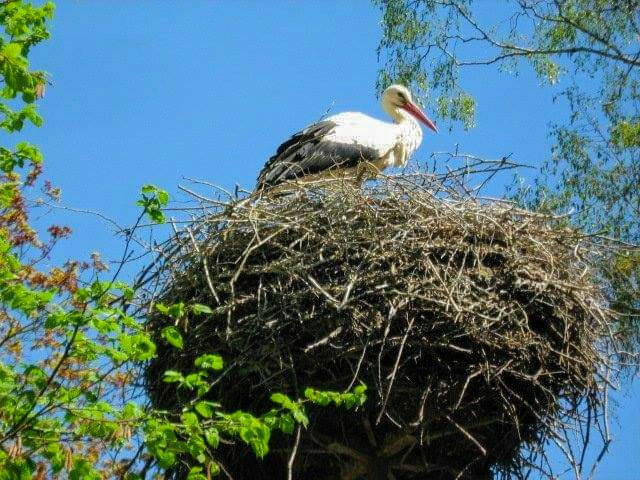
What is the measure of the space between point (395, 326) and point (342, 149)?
3.04m

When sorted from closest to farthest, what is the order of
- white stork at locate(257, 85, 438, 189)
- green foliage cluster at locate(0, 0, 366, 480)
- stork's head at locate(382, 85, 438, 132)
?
green foliage cluster at locate(0, 0, 366, 480)
white stork at locate(257, 85, 438, 189)
stork's head at locate(382, 85, 438, 132)

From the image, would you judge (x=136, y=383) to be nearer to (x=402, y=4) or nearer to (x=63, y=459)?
(x=63, y=459)

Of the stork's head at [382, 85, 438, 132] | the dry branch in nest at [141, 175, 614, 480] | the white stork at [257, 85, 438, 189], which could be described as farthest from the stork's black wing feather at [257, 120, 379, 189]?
the dry branch in nest at [141, 175, 614, 480]

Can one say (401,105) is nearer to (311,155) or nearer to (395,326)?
(311,155)

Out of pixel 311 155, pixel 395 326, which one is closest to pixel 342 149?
pixel 311 155

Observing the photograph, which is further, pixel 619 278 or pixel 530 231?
pixel 619 278

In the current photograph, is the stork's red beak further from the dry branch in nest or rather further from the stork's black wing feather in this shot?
the dry branch in nest

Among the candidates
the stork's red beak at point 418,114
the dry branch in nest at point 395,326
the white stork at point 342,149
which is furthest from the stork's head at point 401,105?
the dry branch in nest at point 395,326

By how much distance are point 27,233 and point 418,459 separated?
179 inches

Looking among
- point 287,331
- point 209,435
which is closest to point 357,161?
point 287,331

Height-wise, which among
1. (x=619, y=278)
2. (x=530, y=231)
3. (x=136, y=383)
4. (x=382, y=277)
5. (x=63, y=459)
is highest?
(x=619, y=278)

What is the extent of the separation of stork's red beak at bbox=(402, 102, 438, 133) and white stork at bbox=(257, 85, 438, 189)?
0.27 meters

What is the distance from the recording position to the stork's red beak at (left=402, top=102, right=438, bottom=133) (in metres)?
10.5

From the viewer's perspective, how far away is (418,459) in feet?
23.0
